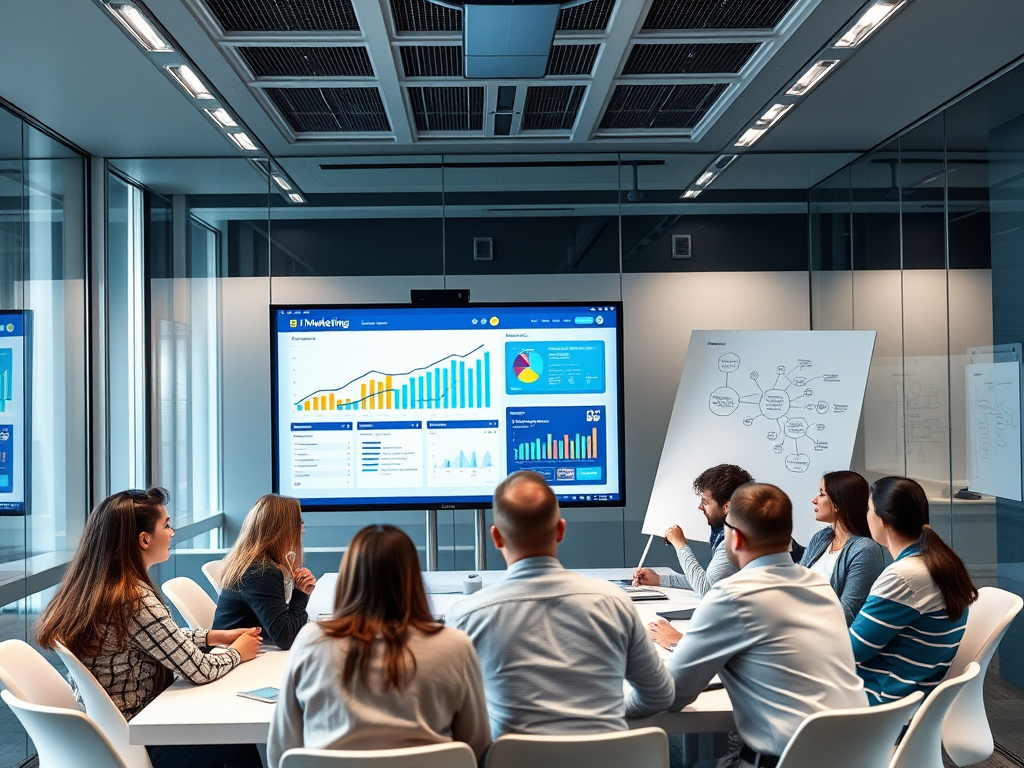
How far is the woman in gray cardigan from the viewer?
10.2 feet

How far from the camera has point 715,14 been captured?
3.65 m

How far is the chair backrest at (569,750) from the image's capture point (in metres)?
1.85

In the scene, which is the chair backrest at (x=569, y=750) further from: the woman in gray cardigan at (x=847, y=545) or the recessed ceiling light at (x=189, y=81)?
the recessed ceiling light at (x=189, y=81)

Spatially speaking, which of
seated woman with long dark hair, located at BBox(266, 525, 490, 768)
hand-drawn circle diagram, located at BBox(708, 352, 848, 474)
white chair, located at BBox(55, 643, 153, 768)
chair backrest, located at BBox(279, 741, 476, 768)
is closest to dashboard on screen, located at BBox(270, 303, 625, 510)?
hand-drawn circle diagram, located at BBox(708, 352, 848, 474)

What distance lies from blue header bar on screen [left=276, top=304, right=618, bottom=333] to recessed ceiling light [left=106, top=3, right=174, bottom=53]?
1.52 meters

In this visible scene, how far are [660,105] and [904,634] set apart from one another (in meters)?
3.22

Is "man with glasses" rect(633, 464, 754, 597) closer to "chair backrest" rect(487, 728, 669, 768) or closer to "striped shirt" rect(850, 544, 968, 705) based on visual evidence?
"striped shirt" rect(850, 544, 968, 705)

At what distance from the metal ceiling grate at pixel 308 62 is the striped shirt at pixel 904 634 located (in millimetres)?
3126

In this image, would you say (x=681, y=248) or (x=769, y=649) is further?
(x=681, y=248)

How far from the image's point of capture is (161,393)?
5730 mm

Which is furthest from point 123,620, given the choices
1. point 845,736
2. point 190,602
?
point 845,736

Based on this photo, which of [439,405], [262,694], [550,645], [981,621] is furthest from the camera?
[439,405]

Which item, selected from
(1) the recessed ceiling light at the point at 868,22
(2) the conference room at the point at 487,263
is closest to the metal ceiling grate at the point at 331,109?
(2) the conference room at the point at 487,263

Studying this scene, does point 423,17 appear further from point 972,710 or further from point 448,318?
point 972,710
